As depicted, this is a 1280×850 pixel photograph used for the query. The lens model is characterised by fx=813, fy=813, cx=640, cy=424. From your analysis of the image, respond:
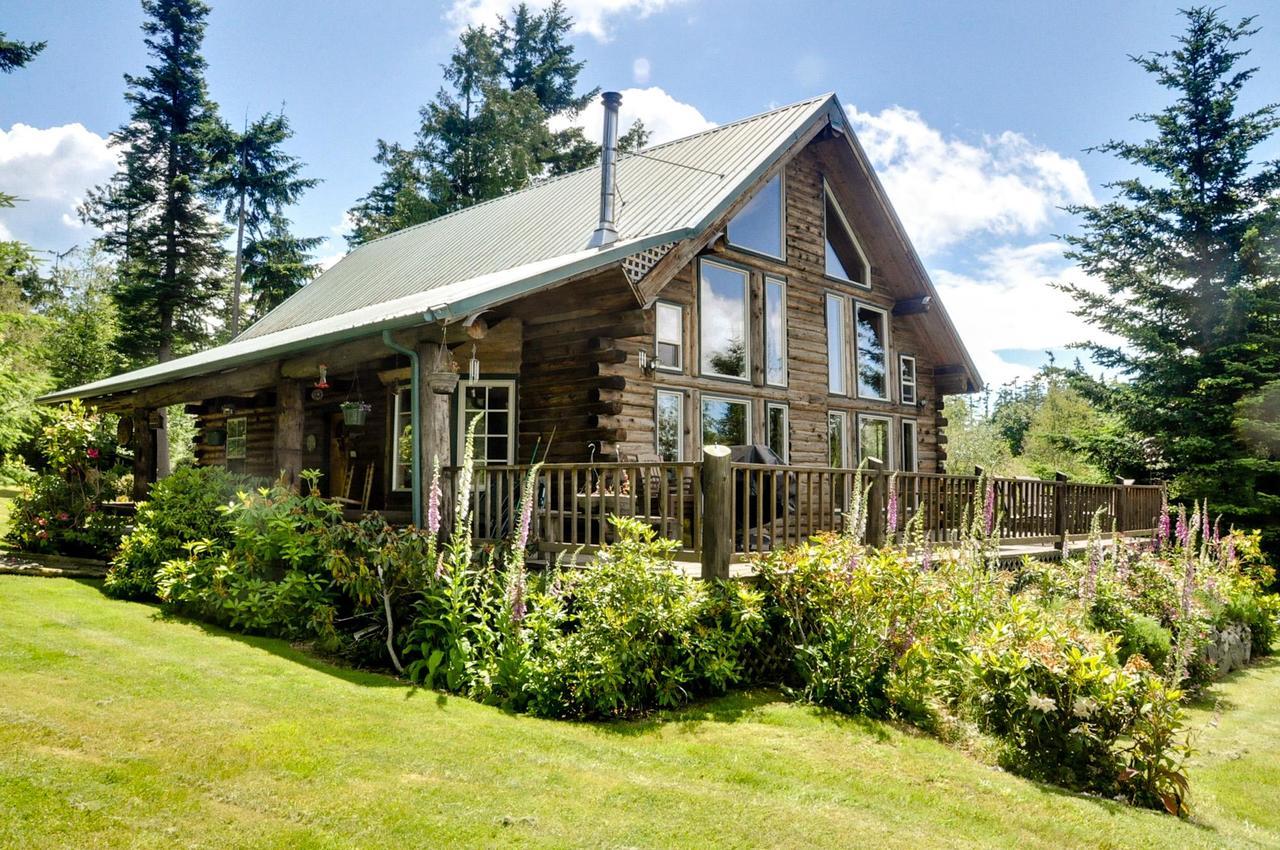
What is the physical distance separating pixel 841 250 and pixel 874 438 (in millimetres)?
3806

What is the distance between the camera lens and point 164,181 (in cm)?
2923

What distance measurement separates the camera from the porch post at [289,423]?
10.2 metres

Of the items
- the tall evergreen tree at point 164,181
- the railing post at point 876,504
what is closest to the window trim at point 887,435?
the railing post at point 876,504

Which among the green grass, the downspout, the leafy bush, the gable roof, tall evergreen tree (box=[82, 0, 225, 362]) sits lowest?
the green grass

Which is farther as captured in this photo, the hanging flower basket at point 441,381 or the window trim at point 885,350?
the window trim at point 885,350

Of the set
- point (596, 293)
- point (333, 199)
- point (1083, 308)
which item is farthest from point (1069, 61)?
point (333, 199)

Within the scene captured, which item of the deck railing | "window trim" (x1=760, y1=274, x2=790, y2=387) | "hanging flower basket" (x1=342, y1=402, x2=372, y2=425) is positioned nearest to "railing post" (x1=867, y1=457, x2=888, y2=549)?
the deck railing

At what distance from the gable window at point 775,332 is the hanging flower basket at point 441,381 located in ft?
22.5

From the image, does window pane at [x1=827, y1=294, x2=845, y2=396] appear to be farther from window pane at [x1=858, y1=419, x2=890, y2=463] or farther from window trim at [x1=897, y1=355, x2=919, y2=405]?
window trim at [x1=897, y1=355, x2=919, y2=405]

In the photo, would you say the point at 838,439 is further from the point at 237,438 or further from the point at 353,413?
the point at 237,438

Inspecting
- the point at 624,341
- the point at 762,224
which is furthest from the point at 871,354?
the point at 624,341

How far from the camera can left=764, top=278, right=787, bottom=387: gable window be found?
14.1 m

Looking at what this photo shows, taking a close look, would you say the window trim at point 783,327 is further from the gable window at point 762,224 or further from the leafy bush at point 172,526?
the leafy bush at point 172,526

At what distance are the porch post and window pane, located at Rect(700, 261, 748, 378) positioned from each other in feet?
19.8
